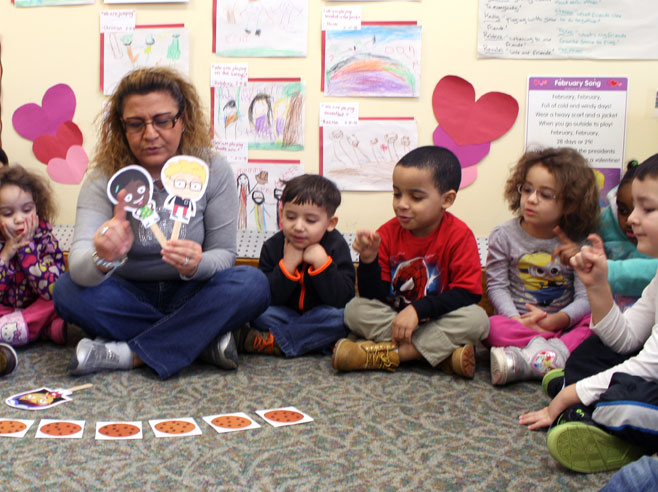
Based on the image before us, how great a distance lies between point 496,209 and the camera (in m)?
2.54

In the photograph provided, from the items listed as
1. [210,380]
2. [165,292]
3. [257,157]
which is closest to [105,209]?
[165,292]

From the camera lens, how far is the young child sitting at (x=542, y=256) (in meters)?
2.00

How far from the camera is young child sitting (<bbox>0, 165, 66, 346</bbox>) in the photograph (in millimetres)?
2066

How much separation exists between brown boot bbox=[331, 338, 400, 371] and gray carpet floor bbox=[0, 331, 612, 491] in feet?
0.10

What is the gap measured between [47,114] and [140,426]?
181 cm

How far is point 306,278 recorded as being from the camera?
210 cm

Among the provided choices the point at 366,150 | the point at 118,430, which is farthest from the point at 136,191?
the point at 366,150

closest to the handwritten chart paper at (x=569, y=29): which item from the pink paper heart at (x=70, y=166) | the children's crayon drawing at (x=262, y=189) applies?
the children's crayon drawing at (x=262, y=189)

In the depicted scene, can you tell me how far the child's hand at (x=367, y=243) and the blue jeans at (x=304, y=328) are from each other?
0.98 ft

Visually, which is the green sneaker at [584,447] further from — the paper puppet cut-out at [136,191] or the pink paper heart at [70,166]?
the pink paper heart at [70,166]

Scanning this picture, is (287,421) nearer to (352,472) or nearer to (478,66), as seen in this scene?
(352,472)

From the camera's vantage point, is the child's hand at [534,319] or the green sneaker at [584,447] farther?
the child's hand at [534,319]

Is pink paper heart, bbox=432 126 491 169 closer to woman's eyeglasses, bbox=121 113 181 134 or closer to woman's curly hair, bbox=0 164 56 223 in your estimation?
woman's eyeglasses, bbox=121 113 181 134

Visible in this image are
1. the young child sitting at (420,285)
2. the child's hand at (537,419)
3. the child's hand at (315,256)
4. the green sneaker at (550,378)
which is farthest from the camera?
the child's hand at (315,256)
